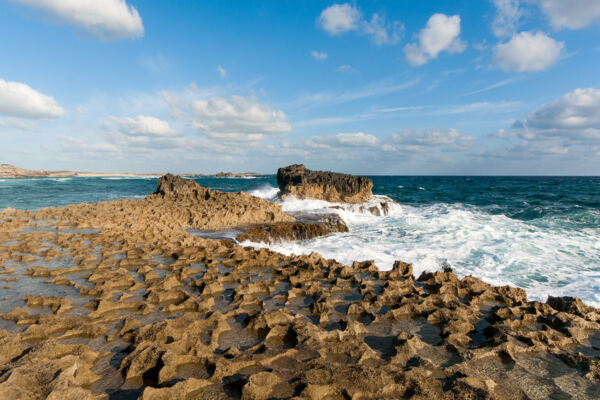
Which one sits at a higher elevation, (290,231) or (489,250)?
(290,231)

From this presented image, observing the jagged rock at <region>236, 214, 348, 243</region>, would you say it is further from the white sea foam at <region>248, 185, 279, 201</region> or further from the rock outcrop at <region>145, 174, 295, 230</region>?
the white sea foam at <region>248, 185, 279, 201</region>

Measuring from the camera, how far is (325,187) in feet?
74.7

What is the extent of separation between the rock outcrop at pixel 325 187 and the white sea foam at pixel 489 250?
616cm

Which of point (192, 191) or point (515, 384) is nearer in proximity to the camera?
point (515, 384)

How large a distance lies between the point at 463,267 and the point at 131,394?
8.91 metres

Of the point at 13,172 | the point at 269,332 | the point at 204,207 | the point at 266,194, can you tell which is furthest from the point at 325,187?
the point at 13,172

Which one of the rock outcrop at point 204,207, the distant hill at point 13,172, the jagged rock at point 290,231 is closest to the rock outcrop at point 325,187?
the rock outcrop at point 204,207

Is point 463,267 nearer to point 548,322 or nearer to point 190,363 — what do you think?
point 548,322

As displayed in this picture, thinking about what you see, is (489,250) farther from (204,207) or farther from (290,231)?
(204,207)

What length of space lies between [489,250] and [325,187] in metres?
13.2

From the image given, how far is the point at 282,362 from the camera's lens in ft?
10.4

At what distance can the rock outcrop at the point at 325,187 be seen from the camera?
2212cm

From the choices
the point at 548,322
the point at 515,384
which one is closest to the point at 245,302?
the point at 515,384

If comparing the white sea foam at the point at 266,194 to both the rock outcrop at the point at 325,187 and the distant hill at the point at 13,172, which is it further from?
the distant hill at the point at 13,172
